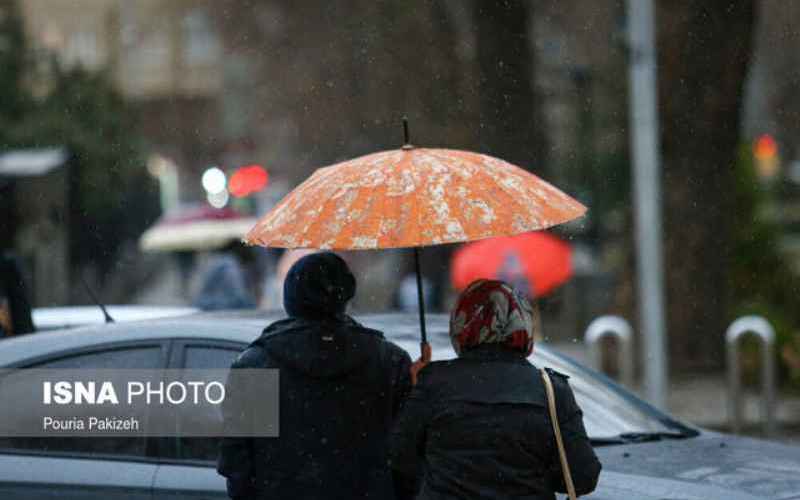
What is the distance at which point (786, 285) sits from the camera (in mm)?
17328

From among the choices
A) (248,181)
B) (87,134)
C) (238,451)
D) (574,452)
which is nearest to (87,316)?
(238,451)

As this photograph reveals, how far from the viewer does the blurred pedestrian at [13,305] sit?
26.7 ft

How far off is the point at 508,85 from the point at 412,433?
1855 centimetres

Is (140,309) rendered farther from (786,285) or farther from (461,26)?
(461,26)

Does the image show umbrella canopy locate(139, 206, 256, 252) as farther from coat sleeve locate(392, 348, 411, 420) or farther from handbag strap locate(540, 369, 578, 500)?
handbag strap locate(540, 369, 578, 500)

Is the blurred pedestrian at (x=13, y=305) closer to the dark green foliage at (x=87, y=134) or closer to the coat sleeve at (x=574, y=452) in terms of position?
the coat sleeve at (x=574, y=452)

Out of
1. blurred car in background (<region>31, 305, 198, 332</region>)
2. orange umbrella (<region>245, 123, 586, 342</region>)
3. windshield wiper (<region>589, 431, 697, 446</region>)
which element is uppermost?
orange umbrella (<region>245, 123, 586, 342</region>)

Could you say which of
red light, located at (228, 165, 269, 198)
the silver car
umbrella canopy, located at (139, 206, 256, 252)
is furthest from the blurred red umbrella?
red light, located at (228, 165, 269, 198)

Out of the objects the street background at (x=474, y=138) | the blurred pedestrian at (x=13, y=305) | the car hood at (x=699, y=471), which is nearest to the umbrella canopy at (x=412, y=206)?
the car hood at (x=699, y=471)

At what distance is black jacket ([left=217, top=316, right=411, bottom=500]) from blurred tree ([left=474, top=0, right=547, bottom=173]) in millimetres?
17875

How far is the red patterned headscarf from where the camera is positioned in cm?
416

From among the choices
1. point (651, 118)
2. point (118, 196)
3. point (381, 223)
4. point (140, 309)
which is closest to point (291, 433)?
point (381, 223)

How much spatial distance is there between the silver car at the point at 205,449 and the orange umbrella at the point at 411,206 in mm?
1078

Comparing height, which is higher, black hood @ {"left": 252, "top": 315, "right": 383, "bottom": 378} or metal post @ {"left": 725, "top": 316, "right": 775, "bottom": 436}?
black hood @ {"left": 252, "top": 315, "right": 383, "bottom": 378}
